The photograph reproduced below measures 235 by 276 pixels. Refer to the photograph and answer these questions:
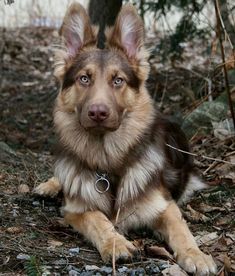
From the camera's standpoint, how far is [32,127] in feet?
29.6

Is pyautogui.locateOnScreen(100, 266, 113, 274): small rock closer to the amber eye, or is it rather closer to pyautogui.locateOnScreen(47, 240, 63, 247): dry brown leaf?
pyautogui.locateOnScreen(47, 240, 63, 247): dry brown leaf

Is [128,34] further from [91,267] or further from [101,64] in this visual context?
[91,267]

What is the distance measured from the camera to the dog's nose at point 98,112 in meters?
4.52

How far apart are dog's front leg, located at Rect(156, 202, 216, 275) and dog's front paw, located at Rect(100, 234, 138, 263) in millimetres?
341

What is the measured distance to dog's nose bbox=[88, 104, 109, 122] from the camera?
452 centimetres

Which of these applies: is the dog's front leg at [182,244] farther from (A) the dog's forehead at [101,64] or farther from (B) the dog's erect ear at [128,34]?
(B) the dog's erect ear at [128,34]

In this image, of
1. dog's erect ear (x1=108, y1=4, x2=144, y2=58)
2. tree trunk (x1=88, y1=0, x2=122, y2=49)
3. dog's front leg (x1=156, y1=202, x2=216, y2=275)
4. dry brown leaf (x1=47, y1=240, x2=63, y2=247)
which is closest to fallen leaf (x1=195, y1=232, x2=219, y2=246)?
dog's front leg (x1=156, y1=202, x2=216, y2=275)

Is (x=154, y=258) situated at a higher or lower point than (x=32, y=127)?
higher

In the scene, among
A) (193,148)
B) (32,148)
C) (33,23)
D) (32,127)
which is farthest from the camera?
(33,23)

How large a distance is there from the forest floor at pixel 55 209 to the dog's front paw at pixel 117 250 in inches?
2.3

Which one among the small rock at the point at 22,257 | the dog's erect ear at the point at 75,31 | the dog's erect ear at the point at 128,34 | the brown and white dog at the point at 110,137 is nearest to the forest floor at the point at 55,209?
the small rock at the point at 22,257

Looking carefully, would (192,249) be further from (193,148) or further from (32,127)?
(32,127)

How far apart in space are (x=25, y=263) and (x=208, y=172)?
10.2ft

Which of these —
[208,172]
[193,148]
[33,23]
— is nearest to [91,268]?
[208,172]
